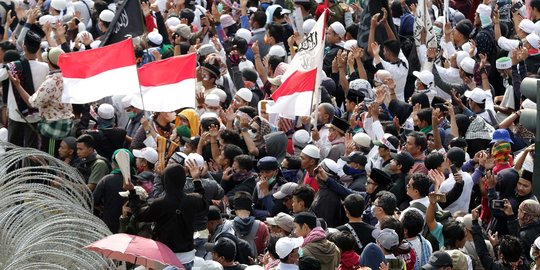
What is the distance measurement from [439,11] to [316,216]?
10.2m

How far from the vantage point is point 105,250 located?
16125 millimetres

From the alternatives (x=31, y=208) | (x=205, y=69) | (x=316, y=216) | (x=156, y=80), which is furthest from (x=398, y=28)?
(x=31, y=208)

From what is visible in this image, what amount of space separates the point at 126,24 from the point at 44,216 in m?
5.90

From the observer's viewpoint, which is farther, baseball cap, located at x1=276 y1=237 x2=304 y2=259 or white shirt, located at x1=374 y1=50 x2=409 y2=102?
white shirt, located at x1=374 y1=50 x2=409 y2=102

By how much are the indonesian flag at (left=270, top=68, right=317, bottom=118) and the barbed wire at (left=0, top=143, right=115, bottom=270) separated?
2869 millimetres

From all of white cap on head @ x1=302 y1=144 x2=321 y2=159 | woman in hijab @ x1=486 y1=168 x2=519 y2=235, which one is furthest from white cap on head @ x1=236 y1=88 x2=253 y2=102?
woman in hijab @ x1=486 y1=168 x2=519 y2=235

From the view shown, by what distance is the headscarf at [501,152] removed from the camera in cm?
1948

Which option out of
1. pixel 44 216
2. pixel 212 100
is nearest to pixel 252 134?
pixel 212 100

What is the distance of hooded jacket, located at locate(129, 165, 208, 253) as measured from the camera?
1711 centimetres

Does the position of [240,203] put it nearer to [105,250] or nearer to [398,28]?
[105,250]

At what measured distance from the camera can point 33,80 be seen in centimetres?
2172

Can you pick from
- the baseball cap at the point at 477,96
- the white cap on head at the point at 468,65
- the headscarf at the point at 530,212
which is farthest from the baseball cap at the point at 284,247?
the white cap on head at the point at 468,65

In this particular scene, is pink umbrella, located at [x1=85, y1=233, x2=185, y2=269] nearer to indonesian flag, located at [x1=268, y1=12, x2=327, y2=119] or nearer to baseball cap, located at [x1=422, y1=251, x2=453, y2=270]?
baseball cap, located at [x1=422, y1=251, x2=453, y2=270]

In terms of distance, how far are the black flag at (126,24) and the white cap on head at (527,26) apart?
5.36 meters
